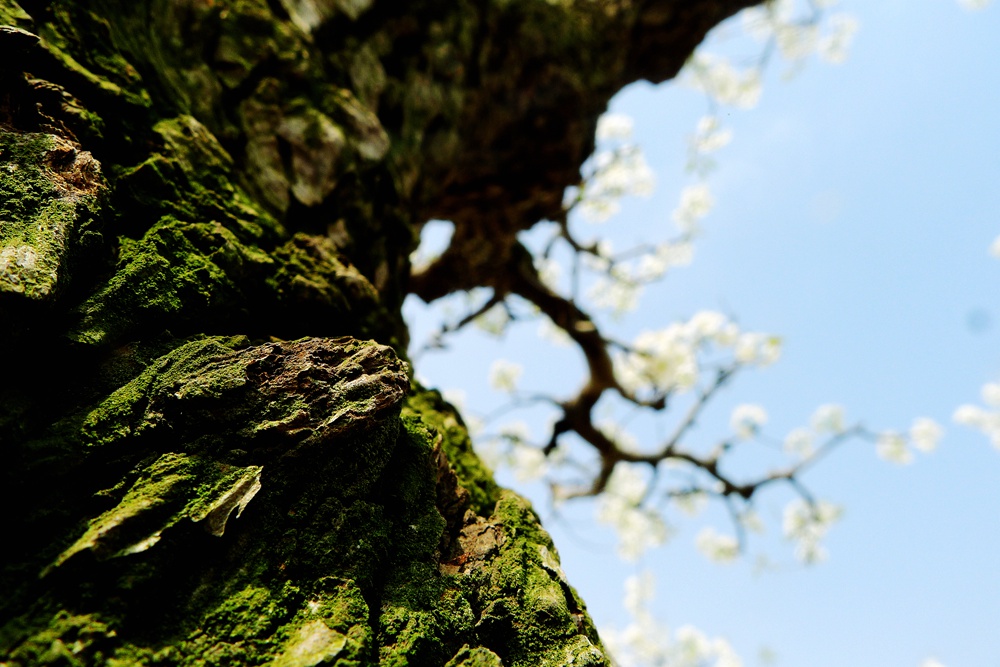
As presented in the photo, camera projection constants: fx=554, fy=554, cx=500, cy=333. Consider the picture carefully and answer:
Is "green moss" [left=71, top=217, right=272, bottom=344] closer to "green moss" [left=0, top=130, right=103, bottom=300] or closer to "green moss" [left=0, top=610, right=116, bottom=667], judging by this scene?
"green moss" [left=0, top=130, right=103, bottom=300]

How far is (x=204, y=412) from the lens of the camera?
1687 millimetres

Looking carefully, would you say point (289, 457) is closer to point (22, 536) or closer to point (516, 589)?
point (22, 536)

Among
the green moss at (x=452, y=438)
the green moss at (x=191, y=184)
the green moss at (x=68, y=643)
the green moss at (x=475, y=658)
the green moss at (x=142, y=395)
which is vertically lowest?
the green moss at (x=68, y=643)

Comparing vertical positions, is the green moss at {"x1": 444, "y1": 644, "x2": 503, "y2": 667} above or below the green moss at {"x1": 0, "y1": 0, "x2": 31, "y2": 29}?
below

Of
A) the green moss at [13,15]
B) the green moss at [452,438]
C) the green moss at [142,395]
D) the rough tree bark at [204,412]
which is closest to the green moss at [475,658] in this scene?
the rough tree bark at [204,412]

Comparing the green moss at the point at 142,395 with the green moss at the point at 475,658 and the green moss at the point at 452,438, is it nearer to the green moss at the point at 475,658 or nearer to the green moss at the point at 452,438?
the green moss at the point at 452,438

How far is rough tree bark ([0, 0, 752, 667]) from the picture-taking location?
142cm

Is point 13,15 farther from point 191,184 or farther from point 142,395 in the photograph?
point 142,395

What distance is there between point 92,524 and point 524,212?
6481 mm

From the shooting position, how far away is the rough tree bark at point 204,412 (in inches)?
55.8

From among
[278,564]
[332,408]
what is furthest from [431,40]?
[278,564]

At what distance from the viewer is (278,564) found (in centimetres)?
161

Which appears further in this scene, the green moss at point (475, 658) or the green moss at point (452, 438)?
the green moss at point (452, 438)

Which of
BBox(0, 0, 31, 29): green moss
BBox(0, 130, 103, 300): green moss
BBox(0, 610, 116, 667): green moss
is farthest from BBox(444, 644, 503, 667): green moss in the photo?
BBox(0, 0, 31, 29): green moss
